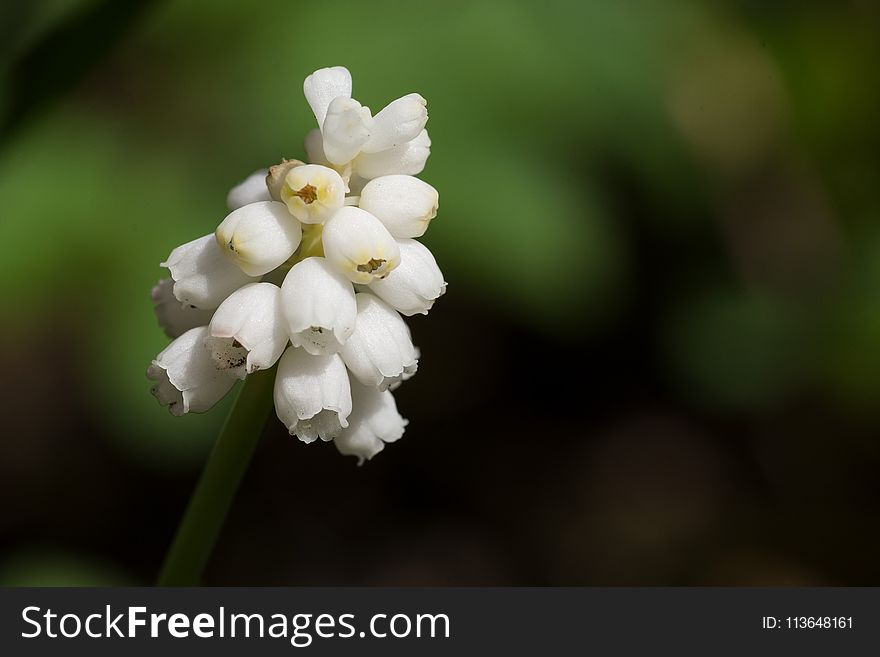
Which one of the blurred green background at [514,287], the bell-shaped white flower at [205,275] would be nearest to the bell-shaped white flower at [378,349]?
the bell-shaped white flower at [205,275]

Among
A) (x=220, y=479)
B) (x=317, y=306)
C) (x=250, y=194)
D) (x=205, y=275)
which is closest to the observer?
(x=317, y=306)

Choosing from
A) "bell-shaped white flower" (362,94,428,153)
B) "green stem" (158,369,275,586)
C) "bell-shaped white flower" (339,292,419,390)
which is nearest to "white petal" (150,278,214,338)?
"green stem" (158,369,275,586)

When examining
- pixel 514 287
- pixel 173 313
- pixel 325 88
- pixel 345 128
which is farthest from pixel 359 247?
pixel 514 287

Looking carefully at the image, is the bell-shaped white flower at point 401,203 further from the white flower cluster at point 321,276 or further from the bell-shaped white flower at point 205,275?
the bell-shaped white flower at point 205,275

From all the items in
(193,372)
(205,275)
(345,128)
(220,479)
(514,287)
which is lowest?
(220,479)

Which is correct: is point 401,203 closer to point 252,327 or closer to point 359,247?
A: point 359,247

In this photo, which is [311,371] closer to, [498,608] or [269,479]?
[498,608]

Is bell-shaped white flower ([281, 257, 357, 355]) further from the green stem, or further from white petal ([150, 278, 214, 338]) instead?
white petal ([150, 278, 214, 338])
